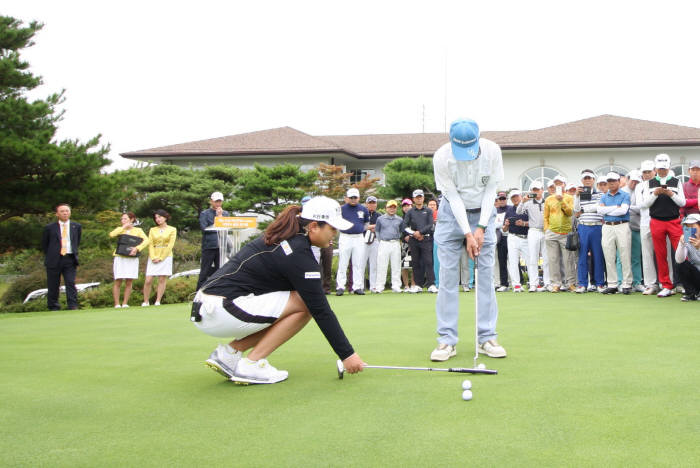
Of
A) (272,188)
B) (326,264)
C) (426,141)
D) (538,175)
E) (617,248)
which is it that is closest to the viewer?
(617,248)

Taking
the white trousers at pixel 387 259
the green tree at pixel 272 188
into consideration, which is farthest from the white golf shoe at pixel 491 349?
the green tree at pixel 272 188

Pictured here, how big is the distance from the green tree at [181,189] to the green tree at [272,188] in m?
1.92

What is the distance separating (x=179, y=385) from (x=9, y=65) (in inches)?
568

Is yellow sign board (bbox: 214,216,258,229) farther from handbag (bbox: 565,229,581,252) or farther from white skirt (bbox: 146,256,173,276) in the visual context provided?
handbag (bbox: 565,229,581,252)

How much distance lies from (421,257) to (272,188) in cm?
1834

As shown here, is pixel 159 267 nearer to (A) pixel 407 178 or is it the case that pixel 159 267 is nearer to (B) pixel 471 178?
(B) pixel 471 178

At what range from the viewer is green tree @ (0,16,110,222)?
1525 cm

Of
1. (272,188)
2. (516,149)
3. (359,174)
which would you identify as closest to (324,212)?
(272,188)

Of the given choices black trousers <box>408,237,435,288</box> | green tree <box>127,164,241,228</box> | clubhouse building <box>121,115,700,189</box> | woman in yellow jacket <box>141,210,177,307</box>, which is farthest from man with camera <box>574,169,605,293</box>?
clubhouse building <box>121,115,700,189</box>

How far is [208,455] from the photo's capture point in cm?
308

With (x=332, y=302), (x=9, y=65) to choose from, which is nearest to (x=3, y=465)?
(x=332, y=302)

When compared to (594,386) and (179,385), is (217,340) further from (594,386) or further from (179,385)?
(594,386)

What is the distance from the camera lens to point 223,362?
15.3ft

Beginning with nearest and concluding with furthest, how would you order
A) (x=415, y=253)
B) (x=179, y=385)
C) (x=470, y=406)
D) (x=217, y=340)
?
(x=470, y=406) < (x=179, y=385) < (x=217, y=340) < (x=415, y=253)
